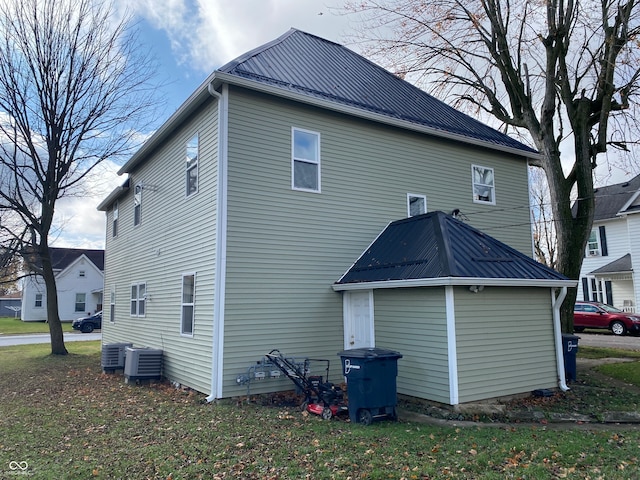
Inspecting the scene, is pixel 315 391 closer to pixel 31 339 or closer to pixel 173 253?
pixel 173 253

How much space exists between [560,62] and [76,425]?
14913mm

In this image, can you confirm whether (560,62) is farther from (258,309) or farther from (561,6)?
(258,309)

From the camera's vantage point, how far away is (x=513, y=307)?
8.82 m

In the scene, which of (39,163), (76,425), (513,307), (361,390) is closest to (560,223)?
(513,307)

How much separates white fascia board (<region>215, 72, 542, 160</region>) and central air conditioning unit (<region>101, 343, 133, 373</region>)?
8.15 metres

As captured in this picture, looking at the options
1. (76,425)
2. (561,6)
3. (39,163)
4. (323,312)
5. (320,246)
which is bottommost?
(76,425)

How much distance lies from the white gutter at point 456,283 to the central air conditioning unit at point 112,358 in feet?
22.5

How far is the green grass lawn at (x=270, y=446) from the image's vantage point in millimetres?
5008

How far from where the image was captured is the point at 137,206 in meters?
14.8

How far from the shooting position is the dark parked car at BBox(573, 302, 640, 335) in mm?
20844

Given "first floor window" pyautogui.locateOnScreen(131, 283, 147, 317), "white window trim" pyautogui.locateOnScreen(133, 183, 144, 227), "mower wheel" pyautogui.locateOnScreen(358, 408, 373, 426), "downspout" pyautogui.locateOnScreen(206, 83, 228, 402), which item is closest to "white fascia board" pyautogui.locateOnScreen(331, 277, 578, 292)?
"mower wheel" pyautogui.locateOnScreen(358, 408, 373, 426)

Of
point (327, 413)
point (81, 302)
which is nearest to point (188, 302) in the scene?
point (327, 413)

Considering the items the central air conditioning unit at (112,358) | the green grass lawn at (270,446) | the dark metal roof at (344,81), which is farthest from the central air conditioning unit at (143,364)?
the dark metal roof at (344,81)

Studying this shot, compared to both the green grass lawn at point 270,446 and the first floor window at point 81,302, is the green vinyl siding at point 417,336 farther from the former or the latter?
the first floor window at point 81,302
